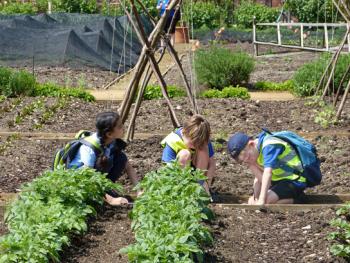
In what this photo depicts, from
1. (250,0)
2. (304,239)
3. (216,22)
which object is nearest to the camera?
(304,239)

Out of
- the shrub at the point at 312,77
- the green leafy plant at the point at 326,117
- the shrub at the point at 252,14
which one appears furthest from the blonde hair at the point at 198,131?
the shrub at the point at 252,14

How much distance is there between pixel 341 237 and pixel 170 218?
982 mm

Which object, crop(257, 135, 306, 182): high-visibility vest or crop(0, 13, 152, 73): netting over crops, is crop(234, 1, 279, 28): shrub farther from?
crop(257, 135, 306, 182): high-visibility vest

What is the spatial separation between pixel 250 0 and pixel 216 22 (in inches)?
102

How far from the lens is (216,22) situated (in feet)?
99.0

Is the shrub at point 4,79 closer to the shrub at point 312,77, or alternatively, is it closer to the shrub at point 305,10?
the shrub at point 312,77

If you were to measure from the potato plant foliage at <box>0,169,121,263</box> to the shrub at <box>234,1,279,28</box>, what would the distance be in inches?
938

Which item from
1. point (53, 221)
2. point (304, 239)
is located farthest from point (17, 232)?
point (304, 239)

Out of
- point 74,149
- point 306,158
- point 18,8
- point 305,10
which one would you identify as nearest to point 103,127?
point 74,149

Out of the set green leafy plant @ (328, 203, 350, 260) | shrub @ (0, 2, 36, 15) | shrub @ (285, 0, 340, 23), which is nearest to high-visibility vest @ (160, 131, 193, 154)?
green leafy plant @ (328, 203, 350, 260)

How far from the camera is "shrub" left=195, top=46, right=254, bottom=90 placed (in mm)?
14789

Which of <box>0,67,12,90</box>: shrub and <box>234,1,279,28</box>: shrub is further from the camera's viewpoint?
<box>234,1,279,28</box>: shrub

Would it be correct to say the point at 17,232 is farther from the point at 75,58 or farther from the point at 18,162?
the point at 75,58

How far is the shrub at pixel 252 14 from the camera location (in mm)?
29984
